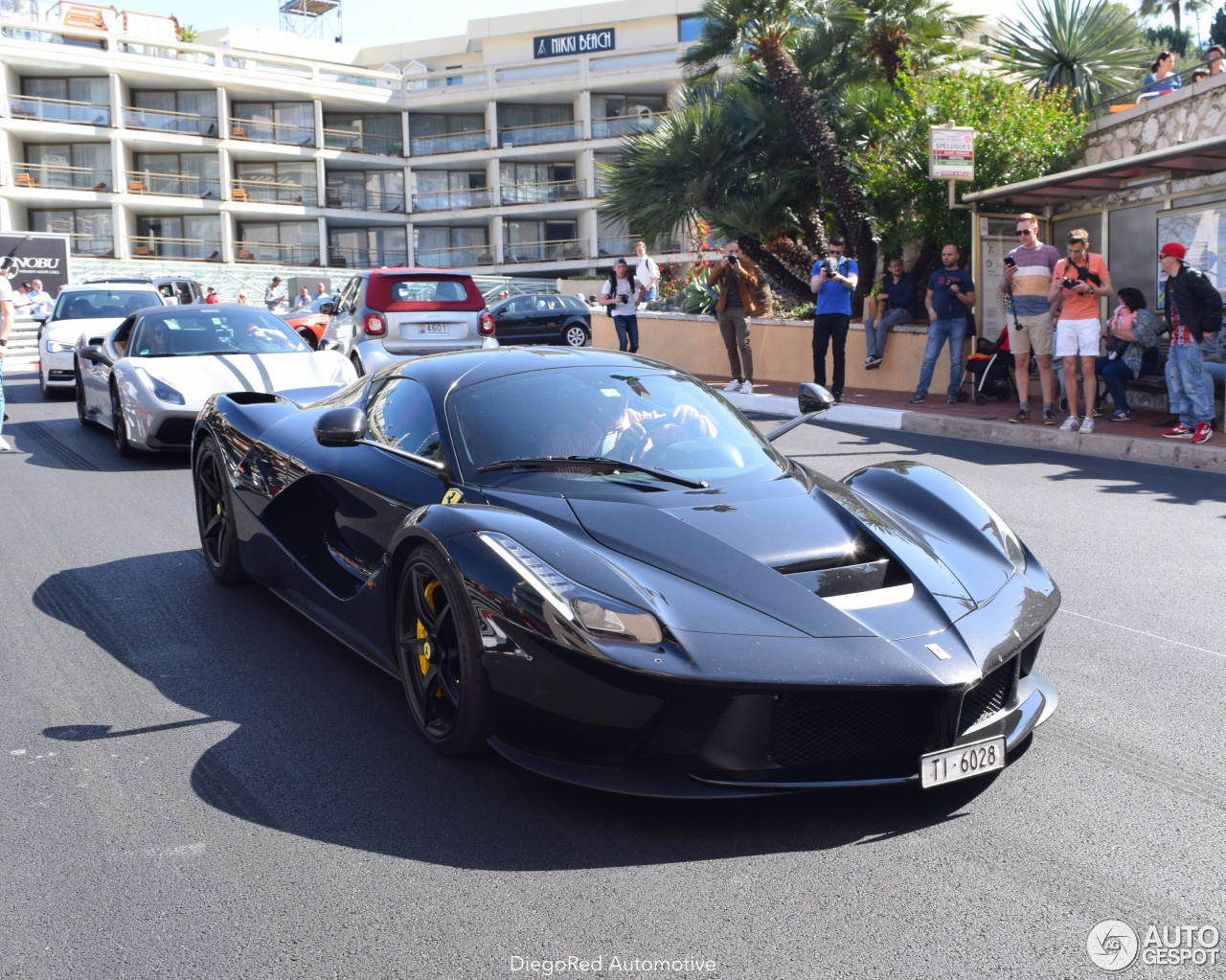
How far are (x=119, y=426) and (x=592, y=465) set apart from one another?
26.1ft

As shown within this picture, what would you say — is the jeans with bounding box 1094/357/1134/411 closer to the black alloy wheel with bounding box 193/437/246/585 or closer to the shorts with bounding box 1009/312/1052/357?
the shorts with bounding box 1009/312/1052/357

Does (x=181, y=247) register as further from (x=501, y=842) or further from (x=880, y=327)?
(x=501, y=842)

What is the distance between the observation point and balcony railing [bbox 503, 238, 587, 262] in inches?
2142

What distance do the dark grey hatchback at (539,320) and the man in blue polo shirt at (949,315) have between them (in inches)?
540

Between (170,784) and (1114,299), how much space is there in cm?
1289

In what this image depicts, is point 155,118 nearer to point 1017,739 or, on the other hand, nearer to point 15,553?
point 15,553

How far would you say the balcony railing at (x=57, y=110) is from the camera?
49.7m

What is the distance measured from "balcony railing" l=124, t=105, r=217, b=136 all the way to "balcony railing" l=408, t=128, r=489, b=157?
8.86m

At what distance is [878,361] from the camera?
55.1ft

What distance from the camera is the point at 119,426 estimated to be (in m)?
11.0

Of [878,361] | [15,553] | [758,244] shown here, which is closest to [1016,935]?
[15,553]

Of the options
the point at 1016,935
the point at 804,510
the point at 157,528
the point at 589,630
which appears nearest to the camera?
the point at 1016,935

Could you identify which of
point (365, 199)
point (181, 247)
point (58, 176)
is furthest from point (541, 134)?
point (58, 176)

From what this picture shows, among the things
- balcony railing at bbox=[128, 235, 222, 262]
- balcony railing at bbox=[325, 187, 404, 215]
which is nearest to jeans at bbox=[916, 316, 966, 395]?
balcony railing at bbox=[128, 235, 222, 262]
